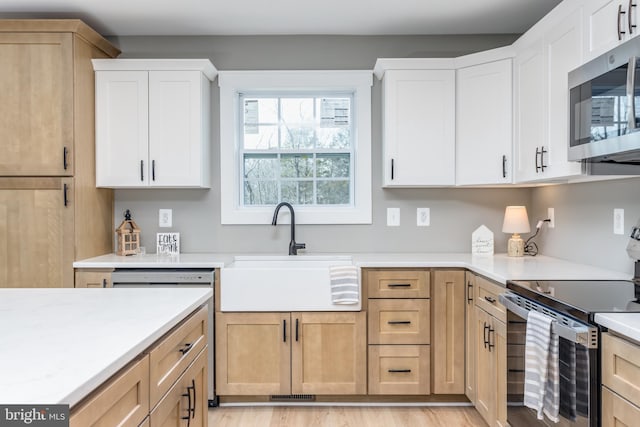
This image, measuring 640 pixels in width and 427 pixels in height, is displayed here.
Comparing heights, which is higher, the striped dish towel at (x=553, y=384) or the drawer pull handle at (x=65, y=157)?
the drawer pull handle at (x=65, y=157)

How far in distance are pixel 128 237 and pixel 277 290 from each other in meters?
1.20

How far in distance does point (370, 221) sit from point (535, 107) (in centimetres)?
134

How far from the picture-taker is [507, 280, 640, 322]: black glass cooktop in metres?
1.53

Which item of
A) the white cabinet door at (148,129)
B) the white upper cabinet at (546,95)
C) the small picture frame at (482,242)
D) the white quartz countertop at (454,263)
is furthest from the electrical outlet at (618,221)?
the white cabinet door at (148,129)

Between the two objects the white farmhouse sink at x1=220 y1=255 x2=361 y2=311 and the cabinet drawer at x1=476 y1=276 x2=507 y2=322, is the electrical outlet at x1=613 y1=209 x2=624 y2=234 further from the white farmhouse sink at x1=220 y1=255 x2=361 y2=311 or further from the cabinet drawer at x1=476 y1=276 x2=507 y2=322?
the white farmhouse sink at x1=220 y1=255 x2=361 y2=311

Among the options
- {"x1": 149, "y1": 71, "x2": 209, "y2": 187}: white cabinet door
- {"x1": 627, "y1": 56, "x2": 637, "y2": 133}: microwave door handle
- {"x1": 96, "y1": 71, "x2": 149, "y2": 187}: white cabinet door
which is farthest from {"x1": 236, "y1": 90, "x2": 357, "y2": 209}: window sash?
{"x1": 627, "y1": 56, "x2": 637, "y2": 133}: microwave door handle

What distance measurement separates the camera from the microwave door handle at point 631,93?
4.94ft

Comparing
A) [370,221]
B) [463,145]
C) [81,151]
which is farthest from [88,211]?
[463,145]

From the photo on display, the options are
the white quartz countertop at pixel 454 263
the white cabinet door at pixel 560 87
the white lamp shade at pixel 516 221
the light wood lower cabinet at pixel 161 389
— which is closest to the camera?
the light wood lower cabinet at pixel 161 389

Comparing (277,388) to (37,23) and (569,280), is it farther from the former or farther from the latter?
(37,23)

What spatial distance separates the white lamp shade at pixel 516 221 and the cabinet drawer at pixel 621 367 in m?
1.69

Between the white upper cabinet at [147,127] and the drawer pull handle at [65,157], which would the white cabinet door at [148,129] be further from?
the drawer pull handle at [65,157]

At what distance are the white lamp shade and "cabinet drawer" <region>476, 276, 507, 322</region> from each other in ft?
2.13

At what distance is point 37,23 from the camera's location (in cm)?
280
